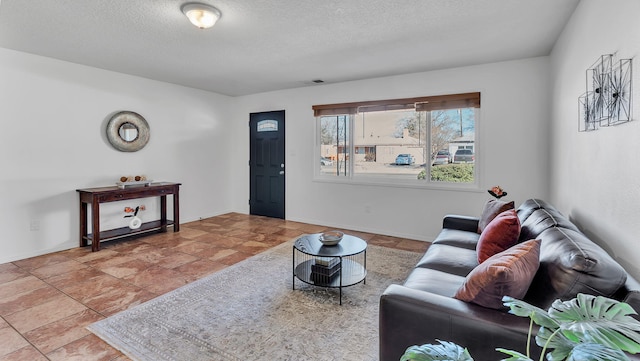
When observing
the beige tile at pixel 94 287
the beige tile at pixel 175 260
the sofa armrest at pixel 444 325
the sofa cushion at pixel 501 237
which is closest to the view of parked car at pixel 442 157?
the sofa cushion at pixel 501 237

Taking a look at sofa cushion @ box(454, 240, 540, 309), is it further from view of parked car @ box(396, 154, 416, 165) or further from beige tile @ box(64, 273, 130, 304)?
view of parked car @ box(396, 154, 416, 165)

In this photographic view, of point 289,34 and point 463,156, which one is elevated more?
point 289,34

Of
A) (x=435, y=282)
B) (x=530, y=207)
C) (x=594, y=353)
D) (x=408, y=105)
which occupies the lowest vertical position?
(x=435, y=282)

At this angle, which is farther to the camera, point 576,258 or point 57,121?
point 57,121

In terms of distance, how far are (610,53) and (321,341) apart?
2.48 metres

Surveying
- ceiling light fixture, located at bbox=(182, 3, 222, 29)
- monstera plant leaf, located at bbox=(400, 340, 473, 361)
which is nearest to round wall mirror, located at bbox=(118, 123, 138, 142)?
ceiling light fixture, located at bbox=(182, 3, 222, 29)

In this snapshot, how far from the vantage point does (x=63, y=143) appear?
398 centimetres

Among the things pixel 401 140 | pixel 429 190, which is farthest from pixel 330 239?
pixel 401 140

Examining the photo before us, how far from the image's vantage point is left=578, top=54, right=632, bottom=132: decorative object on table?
1.61 metres

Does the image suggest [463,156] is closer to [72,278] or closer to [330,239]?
[330,239]

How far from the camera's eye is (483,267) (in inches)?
57.2

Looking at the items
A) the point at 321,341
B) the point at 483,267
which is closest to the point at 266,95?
the point at 321,341

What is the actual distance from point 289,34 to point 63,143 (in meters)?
3.26

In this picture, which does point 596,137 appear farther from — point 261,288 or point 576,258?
point 261,288
